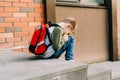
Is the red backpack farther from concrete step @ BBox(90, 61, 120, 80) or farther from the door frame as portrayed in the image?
the door frame

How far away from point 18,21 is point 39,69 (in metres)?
1.90

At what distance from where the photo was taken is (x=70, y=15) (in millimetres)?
5621

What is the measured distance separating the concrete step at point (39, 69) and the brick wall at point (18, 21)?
1.02 meters

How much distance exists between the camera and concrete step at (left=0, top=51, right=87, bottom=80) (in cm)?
265

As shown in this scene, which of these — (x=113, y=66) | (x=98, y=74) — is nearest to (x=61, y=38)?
(x=98, y=74)

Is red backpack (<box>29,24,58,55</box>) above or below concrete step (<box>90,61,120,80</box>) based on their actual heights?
above

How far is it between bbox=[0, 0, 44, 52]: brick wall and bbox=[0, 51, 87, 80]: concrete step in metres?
1.02

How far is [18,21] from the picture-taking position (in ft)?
15.3

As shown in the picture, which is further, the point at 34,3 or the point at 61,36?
the point at 34,3

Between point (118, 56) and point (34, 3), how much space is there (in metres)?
2.72

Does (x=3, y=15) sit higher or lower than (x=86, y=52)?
higher

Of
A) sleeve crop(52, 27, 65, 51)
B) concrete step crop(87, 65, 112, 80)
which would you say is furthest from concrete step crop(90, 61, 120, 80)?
sleeve crop(52, 27, 65, 51)

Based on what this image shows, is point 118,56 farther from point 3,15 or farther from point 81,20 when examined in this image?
point 3,15

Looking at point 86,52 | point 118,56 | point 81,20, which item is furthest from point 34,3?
point 118,56
